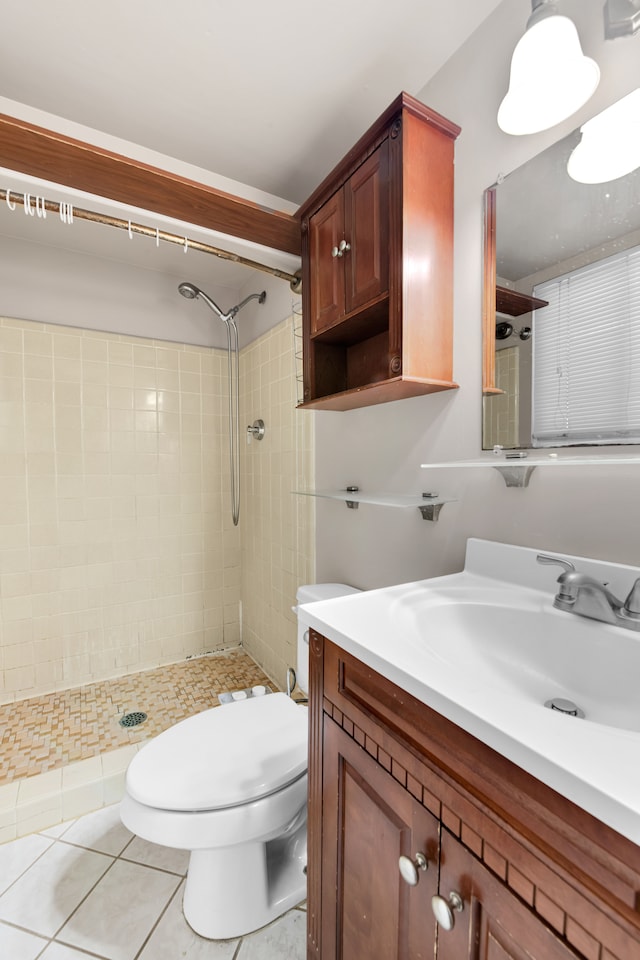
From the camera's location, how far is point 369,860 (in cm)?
66

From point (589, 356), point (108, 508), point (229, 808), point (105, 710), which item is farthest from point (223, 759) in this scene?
point (108, 508)

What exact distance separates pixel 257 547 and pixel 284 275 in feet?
4.65

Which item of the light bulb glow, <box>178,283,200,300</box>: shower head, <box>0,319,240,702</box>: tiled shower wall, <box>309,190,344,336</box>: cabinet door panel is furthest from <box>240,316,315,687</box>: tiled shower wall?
the light bulb glow

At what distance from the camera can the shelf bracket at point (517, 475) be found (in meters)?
0.95

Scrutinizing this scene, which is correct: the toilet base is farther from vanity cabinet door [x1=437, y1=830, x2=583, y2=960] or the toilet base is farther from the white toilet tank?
vanity cabinet door [x1=437, y1=830, x2=583, y2=960]

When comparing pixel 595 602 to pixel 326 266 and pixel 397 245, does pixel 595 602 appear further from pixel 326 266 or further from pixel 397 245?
pixel 326 266

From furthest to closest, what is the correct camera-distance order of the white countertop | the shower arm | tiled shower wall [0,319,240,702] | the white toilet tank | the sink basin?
1. the shower arm
2. tiled shower wall [0,319,240,702]
3. the white toilet tank
4. the sink basin
5. the white countertop

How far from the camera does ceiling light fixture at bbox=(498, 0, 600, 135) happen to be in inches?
31.9

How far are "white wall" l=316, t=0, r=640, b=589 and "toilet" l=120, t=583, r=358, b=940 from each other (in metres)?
0.60

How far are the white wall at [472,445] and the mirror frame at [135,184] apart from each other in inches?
23.6

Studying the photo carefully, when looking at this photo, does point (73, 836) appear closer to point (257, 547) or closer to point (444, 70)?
point (257, 547)

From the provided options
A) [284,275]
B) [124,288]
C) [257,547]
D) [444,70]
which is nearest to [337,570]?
[257,547]

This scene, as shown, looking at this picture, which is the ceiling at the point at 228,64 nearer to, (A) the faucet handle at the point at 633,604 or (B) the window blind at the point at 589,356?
(B) the window blind at the point at 589,356

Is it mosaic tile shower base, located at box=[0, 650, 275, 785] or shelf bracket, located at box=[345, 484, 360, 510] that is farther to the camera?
mosaic tile shower base, located at box=[0, 650, 275, 785]
